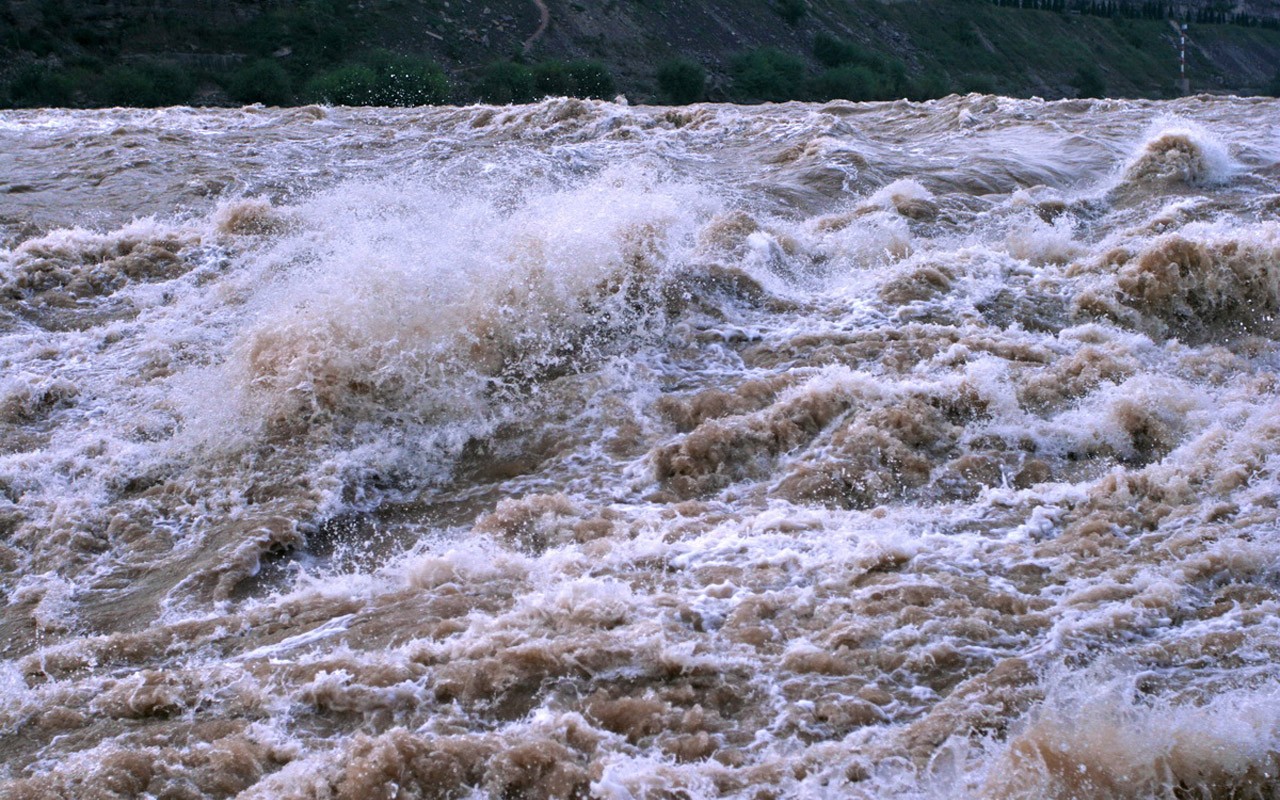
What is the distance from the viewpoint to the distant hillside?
22.6 metres

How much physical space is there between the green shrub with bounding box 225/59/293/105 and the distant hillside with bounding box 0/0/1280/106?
0.04 metres

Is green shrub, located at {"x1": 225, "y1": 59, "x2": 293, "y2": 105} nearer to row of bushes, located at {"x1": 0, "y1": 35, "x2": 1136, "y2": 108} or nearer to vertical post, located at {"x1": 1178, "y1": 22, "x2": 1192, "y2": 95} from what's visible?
row of bushes, located at {"x1": 0, "y1": 35, "x2": 1136, "y2": 108}

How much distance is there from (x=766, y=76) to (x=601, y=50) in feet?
13.7

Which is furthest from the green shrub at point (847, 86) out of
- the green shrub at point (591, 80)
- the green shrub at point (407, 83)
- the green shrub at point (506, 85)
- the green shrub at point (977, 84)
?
the green shrub at point (407, 83)

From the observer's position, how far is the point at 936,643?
10.5 feet

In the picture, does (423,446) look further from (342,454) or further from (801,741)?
(801,741)

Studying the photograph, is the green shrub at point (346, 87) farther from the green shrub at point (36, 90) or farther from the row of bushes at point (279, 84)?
the green shrub at point (36, 90)

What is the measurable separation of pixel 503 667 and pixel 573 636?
239 millimetres

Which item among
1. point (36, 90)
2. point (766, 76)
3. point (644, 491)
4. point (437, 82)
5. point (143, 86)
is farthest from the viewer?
point (766, 76)

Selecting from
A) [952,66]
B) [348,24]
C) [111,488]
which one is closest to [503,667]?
[111,488]

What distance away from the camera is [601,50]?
28.0 metres

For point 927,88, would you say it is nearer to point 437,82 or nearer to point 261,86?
point 437,82

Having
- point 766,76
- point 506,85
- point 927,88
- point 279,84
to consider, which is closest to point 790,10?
point 927,88

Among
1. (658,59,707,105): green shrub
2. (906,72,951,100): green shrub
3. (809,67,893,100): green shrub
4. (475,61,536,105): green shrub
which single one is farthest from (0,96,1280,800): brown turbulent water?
(906,72,951,100): green shrub
